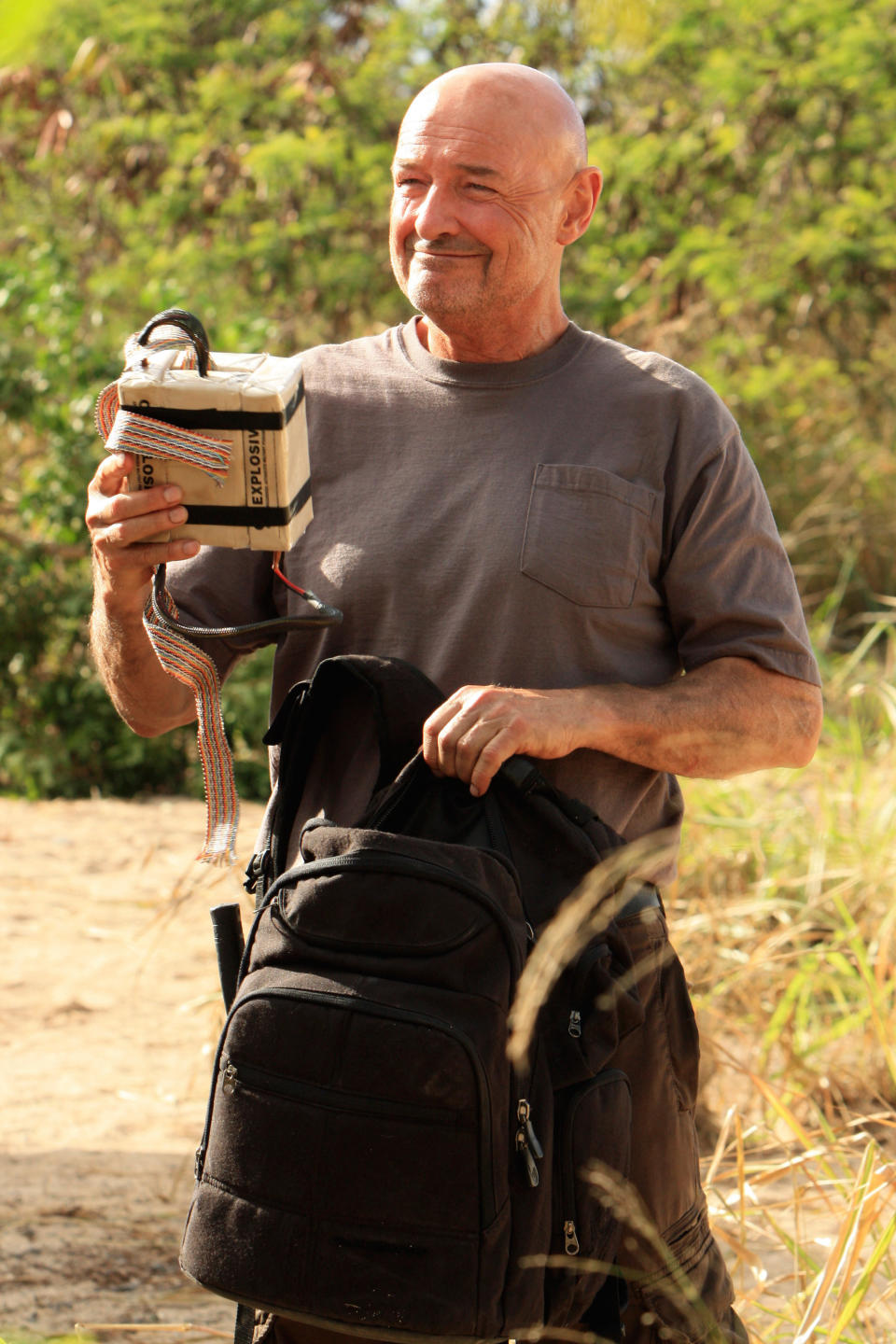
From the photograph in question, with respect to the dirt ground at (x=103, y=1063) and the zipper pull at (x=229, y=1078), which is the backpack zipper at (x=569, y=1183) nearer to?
the zipper pull at (x=229, y=1078)

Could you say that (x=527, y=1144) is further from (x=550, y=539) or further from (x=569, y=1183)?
(x=550, y=539)

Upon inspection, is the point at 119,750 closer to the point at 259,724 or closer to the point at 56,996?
the point at 259,724

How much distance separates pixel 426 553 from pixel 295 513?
0.22m

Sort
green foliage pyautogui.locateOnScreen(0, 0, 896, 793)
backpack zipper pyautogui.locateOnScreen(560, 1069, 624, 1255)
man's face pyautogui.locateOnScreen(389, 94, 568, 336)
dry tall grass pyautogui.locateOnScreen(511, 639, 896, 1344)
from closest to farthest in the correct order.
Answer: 1. backpack zipper pyautogui.locateOnScreen(560, 1069, 624, 1255)
2. man's face pyautogui.locateOnScreen(389, 94, 568, 336)
3. dry tall grass pyautogui.locateOnScreen(511, 639, 896, 1344)
4. green foliage pyautogui.locateOnScreen(0, 0, 896, 793)

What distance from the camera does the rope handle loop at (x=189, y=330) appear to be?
5.52 ft

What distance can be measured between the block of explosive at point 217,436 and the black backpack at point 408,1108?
34cm

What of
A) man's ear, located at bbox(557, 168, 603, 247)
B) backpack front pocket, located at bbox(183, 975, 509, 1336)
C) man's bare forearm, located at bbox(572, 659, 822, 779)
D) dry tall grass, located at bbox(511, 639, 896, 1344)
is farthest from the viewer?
dry tall grass, located at bbox(511, 639, 896, 1344)

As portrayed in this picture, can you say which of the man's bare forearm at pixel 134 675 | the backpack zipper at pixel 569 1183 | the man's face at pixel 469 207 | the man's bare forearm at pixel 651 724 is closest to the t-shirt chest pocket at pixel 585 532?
the man's bare forearm at pixel 651 724

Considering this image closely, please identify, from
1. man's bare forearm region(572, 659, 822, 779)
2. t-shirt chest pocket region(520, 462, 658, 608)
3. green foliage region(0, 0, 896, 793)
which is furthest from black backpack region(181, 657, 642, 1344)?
green foliage region(0, 0, 896, 793)

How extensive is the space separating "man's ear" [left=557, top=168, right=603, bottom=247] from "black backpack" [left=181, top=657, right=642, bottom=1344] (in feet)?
2.60

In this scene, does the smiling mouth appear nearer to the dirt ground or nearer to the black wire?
the black wire

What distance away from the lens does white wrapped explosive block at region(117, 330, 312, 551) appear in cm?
162

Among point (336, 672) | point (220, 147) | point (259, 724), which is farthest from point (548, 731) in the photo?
point (220, 147)

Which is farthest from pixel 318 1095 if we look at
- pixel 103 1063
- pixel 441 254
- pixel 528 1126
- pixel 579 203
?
pixel 103 1063
